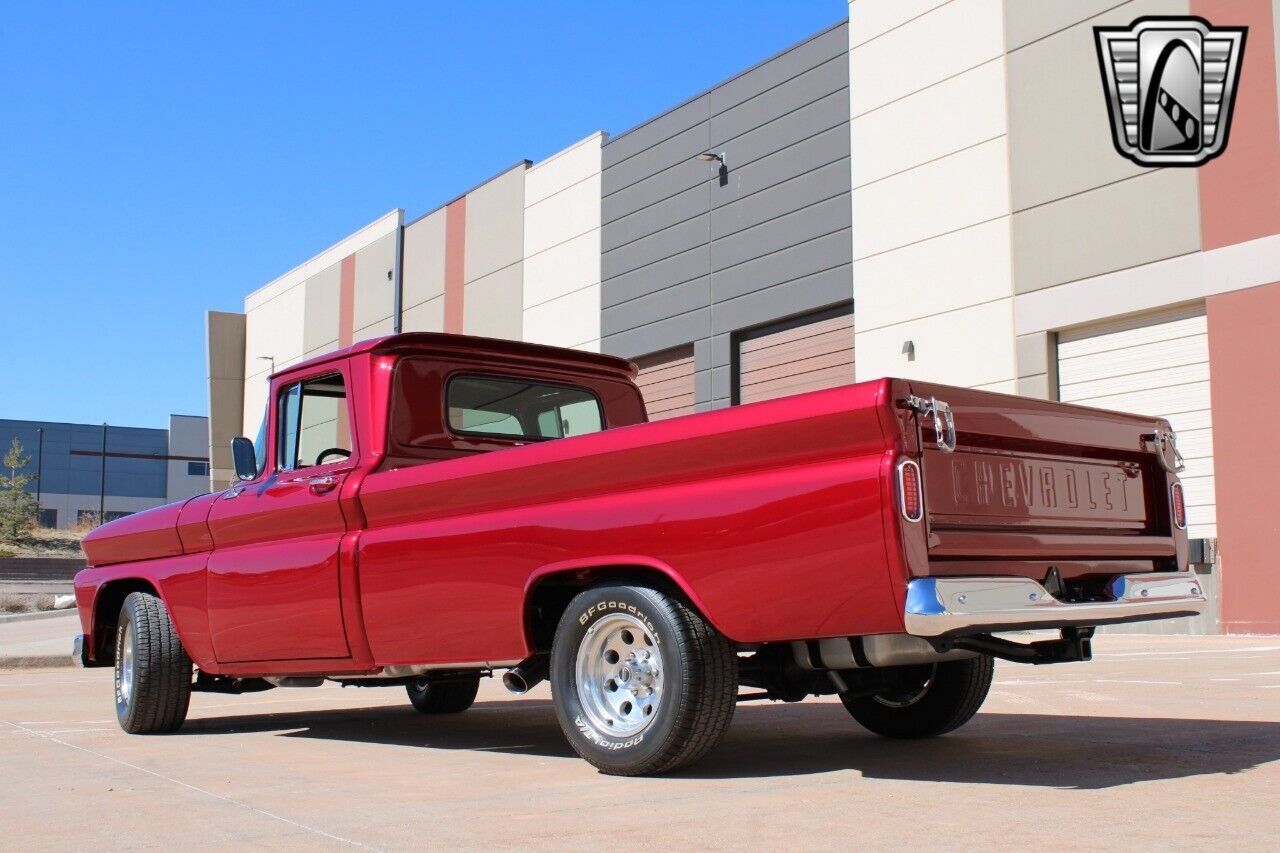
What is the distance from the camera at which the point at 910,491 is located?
436 cm

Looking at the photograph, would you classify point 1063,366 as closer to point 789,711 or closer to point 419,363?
point 789,711

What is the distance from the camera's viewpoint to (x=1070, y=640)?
5.09m

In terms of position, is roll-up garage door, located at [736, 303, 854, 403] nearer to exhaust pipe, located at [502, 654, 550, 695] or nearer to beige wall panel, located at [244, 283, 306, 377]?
exhaust pipe, located at [502, 654, 550, 695]

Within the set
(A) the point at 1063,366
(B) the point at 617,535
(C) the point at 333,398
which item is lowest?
(B) the point at 617,535

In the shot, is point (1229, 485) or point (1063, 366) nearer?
point (1229, 485)

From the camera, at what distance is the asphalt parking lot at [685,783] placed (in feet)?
13.3

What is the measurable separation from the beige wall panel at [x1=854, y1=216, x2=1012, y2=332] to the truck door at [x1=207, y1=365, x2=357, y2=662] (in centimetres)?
1497

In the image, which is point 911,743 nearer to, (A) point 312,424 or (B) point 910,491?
(B) point 910,491

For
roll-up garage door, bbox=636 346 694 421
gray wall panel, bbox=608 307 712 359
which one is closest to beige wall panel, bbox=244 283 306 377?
gray wall panel, bbox=608 307 712 359

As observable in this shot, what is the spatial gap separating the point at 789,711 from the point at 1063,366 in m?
12.8

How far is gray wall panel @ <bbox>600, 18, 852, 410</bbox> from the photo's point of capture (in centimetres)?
2381

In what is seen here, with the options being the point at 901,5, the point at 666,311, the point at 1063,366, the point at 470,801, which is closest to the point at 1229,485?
the point at 1063,366

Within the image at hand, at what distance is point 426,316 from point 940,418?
32545 millimetres

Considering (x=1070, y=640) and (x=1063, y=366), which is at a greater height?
(x=1063, y=366)
